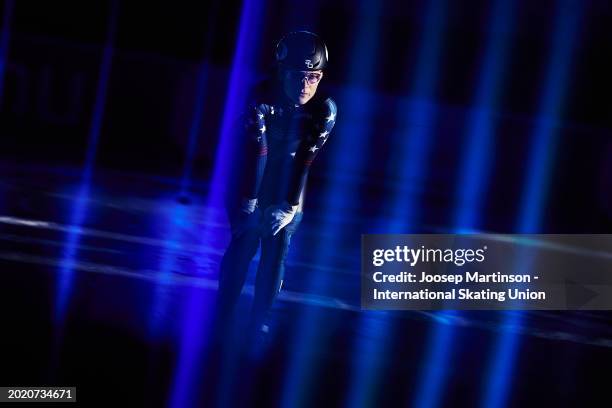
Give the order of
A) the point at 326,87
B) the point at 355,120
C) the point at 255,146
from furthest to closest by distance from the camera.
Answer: the point at 355,120, the point at 326,87, the point at 255,146

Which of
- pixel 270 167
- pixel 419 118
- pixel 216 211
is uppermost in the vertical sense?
pixel 419 118

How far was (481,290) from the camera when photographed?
5871mm

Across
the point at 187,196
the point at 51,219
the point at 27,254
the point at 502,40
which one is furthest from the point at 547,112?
the point at 27,254

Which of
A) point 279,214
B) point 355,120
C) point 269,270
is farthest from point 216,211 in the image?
point 279,214

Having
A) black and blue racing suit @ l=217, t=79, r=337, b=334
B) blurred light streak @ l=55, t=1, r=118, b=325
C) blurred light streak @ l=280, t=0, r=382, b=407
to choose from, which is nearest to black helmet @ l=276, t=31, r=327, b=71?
black and blue racing suit @ l=217, t=79, r=337, b=334

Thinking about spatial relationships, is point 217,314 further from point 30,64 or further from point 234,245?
point 30,64

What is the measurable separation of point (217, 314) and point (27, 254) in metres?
2.00

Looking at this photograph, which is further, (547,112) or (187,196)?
(547,112)

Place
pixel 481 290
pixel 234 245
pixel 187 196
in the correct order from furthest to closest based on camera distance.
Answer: pixel 187 196 < pixel 481 290 < pixel 234 245

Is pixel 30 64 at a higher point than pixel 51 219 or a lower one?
higher

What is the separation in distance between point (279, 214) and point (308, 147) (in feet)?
1.41

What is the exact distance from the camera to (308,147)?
4855 mm

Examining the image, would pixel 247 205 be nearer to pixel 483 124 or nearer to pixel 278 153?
pixel 278 153

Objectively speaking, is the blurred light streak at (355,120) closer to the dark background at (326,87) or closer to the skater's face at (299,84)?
the dark background at (326,87)
